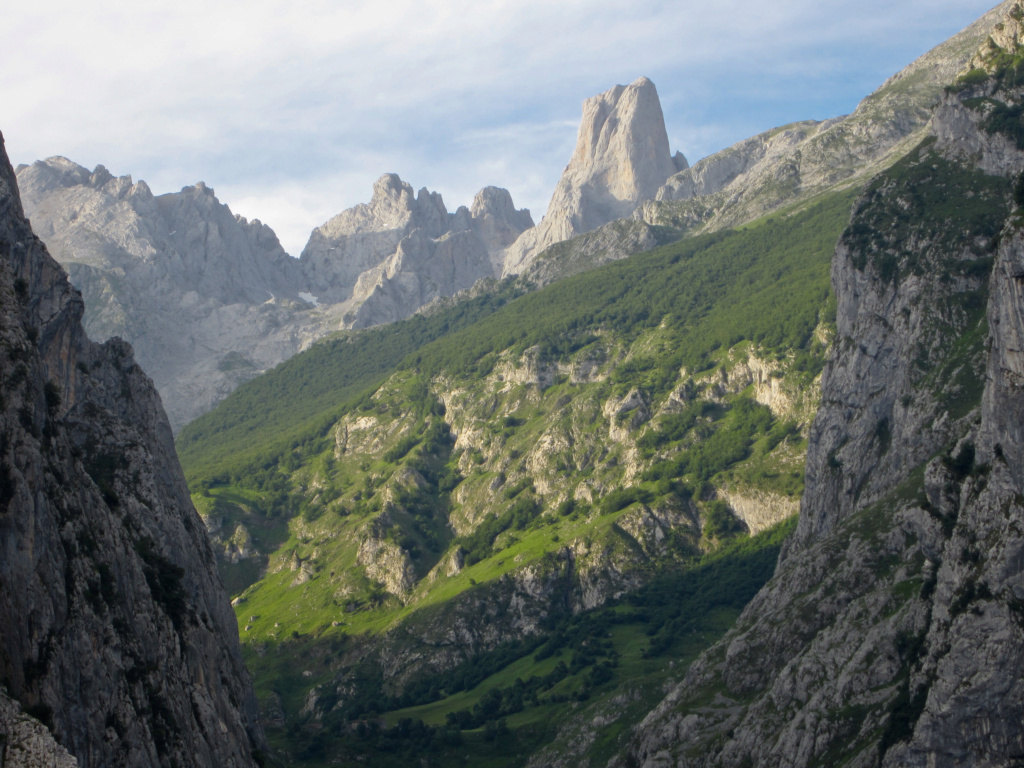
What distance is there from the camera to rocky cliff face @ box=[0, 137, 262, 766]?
57.9 m

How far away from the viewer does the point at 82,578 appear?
68.2 metres

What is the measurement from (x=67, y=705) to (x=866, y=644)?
74.5 meters

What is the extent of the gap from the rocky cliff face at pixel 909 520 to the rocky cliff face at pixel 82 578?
2266 inches

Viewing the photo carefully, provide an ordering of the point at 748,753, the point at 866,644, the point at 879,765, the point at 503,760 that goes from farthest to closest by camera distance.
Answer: the point at 503,760
the point at 748,753
the point at 866,644
the point at 879,765

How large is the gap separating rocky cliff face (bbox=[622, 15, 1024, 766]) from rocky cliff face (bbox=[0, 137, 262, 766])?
57559 millimetres

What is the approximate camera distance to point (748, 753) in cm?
10781

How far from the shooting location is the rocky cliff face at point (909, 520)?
8038 cm

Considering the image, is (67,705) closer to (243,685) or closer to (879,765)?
(879,765)

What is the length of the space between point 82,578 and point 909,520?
87.0m

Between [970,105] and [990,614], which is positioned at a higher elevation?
[970,105]

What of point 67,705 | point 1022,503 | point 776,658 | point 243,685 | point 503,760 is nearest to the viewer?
point 67,705

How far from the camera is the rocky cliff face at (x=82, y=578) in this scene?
5793 cm

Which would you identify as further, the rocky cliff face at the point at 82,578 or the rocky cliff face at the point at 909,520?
the rocky cliff face at the point at 909,520

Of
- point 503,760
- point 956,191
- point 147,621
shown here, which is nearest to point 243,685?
point 503,760
